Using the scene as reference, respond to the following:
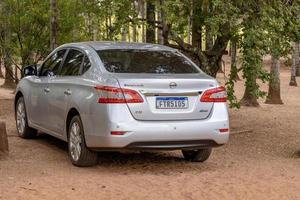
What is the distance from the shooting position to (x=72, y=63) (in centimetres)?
863

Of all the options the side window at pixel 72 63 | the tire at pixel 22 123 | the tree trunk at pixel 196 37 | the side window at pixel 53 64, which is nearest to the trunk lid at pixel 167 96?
the side window at pixel 72 63

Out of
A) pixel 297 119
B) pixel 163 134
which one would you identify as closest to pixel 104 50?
pixel 163 134

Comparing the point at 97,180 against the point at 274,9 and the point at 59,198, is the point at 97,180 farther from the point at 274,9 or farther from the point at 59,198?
the point at 274,9

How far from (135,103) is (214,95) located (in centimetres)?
112

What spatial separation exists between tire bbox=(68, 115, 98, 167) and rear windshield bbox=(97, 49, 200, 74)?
881 mm

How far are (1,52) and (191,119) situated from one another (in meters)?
10.9

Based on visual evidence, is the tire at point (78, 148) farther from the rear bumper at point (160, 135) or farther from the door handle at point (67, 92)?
the door handle at point (67, 92)

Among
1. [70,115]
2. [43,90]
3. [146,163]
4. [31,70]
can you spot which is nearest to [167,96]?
[146,163]

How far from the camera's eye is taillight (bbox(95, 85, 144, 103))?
719cm

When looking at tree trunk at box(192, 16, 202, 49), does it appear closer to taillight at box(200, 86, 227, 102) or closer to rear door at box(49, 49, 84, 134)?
rear door at box(49, 49, 84, 134)

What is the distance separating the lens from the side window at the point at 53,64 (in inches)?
360

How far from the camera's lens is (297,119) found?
14328 mm

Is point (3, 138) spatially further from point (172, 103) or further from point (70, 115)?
point (172, 103)

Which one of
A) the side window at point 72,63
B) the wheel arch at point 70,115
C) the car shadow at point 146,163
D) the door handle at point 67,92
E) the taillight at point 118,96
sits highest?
the side window at point 72,63
